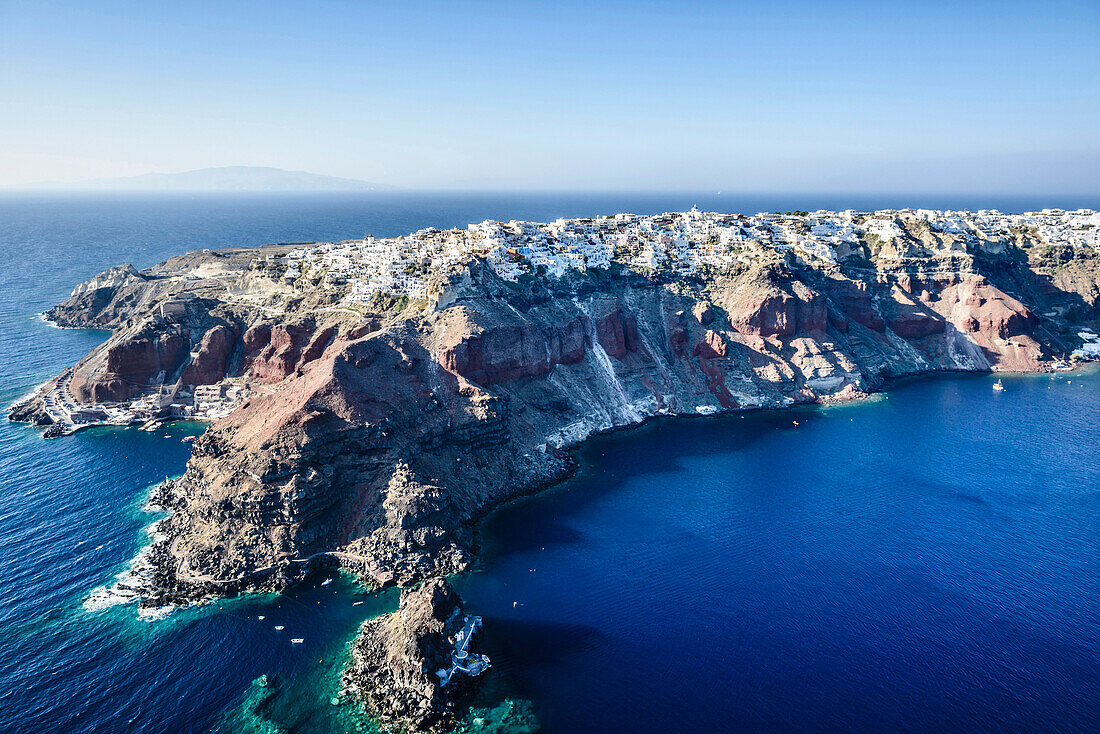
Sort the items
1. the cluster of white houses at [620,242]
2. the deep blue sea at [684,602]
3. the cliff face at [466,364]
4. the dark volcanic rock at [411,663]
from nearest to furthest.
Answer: the dark volcanic rock at [411,663] → the deep blue sea at [684,602] → the cliff face at [466,364] → the cluster of white houses at [620,242]

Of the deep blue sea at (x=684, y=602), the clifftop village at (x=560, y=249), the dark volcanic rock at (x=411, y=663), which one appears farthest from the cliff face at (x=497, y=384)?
the dark volcanic rock at (x=411, y=663)

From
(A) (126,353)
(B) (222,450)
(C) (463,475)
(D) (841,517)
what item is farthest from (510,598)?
(A) (126,353)

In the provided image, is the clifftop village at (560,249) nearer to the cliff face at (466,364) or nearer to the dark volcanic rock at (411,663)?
the cliff face at (466,364)

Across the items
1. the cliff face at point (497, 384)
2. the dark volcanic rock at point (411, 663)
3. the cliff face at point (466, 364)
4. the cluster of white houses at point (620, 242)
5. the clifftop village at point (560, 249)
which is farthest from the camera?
the cluster of white houses at point (620, 242)

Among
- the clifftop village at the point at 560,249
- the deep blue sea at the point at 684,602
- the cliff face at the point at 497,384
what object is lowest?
the deep blue sea at the point at 684,602

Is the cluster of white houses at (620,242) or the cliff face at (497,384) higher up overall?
the cluster of white houses at (620,242)

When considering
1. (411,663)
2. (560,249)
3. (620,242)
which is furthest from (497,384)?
(620,242)

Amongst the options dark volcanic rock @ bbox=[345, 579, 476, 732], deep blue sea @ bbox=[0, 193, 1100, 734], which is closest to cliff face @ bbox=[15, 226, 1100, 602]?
deep blue sea @ bbox=[0, 193, 1100, 734]
